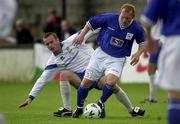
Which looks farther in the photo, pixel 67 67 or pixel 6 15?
pixel 67 67

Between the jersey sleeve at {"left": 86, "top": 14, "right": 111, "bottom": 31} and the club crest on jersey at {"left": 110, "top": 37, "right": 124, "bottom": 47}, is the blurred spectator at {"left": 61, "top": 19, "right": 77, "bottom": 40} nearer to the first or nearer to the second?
the jersey sleeve at {"left": 86, "top": 14, "right": 111, "bottom": 31}

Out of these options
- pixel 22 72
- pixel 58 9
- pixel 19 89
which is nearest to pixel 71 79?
pixel 19 89

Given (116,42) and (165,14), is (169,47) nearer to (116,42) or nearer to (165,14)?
(165,14)

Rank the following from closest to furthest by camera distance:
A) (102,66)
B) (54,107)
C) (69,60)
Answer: (102,66)
(69,60)
(54,107)

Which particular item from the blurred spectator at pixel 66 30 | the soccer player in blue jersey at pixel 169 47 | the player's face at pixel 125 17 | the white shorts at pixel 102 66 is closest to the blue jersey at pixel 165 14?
the soccer player in blue jersey at pixel 169 47

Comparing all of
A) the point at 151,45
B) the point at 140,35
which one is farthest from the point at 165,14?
the point at 140,35

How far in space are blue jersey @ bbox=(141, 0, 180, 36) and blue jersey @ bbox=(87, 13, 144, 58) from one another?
5078mm

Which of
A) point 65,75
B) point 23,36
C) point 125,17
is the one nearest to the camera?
point 125,17

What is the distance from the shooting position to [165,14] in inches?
344

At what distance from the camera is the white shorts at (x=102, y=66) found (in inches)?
542

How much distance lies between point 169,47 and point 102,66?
5.50 metres

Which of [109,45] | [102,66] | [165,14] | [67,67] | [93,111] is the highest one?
[165,14]

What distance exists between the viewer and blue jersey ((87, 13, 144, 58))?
45.4 ft

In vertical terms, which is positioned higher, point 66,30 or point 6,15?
point 6,15
